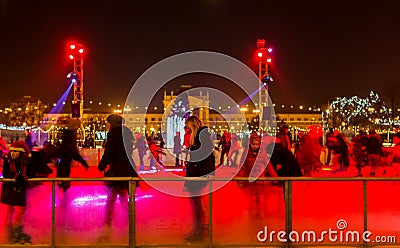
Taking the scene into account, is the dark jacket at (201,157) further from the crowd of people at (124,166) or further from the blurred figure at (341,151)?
the blurred figure at (341,151)

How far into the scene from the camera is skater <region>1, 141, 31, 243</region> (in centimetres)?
670

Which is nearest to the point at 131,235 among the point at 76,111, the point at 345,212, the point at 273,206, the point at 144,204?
the point at 144,204

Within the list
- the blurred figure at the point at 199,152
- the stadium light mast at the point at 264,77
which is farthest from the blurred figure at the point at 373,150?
the blurred figure at the point at 199,152

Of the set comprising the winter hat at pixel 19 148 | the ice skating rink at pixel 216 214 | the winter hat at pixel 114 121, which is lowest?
the ice skating rink at pixel 216 214

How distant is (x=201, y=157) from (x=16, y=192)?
2535mm

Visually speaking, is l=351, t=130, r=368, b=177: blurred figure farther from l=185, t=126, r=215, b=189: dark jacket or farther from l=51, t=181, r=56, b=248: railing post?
l=51, t=181, r=56, b=248: railing post

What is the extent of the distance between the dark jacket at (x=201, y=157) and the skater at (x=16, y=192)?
7.31 ft

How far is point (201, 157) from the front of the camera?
8.06 m

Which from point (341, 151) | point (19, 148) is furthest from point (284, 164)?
point (341, 151)

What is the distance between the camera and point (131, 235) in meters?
6.59

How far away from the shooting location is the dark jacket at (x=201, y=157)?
8.06 metres

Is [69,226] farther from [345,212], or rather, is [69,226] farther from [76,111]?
[76,111]

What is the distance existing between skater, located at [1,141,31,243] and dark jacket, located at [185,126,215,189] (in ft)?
7.31

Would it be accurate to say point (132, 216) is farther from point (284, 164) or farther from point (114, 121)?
point (284, 164)
